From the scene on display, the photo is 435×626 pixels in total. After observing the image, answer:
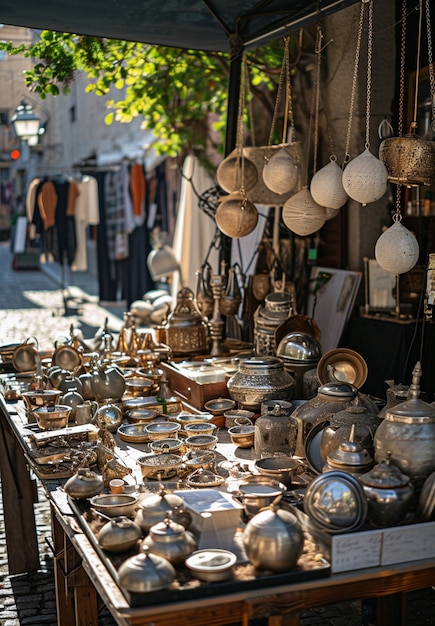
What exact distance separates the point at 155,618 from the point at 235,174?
291 cm

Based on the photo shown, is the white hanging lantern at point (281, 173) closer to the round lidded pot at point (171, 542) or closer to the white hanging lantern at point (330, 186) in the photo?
the white hanging lantern at point (330, 186)

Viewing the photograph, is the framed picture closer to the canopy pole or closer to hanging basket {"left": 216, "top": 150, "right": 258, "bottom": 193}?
the canopy pole

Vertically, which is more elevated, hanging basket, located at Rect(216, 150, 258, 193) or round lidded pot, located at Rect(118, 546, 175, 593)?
hanging basket, located at Rect(216, 150, 258, 193)

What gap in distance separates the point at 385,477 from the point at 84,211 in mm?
11586

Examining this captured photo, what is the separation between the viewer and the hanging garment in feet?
42.0

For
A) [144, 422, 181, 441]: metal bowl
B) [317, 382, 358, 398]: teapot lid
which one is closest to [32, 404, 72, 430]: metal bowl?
[144, 422, 181, 441]: metal bowl

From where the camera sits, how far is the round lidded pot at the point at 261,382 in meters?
3.27

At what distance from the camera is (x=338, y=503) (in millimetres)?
1991

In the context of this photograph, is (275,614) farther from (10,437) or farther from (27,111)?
(27,111)

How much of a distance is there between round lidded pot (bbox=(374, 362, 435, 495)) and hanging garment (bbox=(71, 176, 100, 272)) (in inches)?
417

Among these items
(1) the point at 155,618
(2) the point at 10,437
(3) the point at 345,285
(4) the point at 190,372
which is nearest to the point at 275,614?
(1) the point at 155,618

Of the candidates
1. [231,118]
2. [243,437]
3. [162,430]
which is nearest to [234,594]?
[243,437]

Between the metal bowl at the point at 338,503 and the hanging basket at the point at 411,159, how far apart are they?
4.62 ft

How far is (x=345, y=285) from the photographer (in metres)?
5.48
